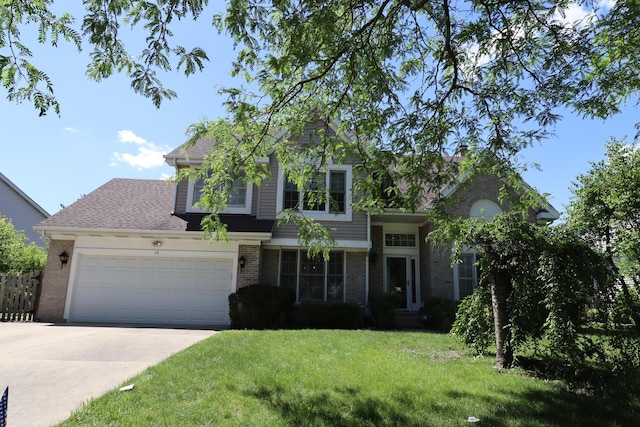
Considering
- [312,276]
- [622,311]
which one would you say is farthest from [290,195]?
[622,311]

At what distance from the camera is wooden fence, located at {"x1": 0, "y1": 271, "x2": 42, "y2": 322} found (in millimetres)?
13383

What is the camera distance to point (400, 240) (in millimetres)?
16344

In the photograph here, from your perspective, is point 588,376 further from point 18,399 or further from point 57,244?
point 57,244

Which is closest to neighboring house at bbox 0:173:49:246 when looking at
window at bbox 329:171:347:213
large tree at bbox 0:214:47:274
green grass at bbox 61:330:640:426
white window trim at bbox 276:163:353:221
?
large tree at bbox 0:214:47:274

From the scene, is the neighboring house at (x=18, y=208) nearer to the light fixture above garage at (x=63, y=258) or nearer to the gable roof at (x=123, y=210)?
→ the gable roof at (x=123, y=210)

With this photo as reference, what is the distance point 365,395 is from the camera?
5152 mm

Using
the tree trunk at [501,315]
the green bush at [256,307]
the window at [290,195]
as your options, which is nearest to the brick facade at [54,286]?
the green bush at [256,307]

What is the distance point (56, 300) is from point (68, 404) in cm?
1061

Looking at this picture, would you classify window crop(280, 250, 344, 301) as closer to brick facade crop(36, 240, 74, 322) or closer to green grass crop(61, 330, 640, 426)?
green grass crop(61, 330, 640, 426)

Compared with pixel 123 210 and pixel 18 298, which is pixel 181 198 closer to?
pixel 123 210

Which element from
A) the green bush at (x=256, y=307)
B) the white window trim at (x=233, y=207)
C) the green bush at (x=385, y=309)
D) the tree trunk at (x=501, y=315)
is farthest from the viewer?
the white window trim at (x=233, y=207)

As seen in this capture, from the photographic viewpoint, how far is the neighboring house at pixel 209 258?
539 inches

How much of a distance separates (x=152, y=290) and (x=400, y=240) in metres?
9.34

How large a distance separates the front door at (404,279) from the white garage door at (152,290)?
6.15 metres
